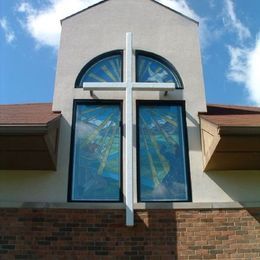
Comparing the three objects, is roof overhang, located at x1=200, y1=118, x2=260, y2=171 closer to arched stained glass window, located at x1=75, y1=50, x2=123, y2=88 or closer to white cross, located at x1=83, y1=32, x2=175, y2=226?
white cross, located at x1=83, y1=32, x2=175, y2=226

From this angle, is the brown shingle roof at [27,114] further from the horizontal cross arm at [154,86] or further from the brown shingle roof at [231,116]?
the brown shingle roof at [231,116]

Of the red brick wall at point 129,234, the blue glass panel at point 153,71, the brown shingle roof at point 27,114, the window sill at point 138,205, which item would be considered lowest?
the red brick wall at point 129,234

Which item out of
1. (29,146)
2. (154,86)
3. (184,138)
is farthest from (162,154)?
(29,146)

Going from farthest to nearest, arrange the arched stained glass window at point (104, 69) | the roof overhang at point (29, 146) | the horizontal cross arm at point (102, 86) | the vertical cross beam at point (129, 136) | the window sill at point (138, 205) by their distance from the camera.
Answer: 1. the arched stained glass window at point (104, 69)
2. the horizontal cross arm at point (102, 86)
3. the window sill at point (138, 205)
4. the vertical cross beam at point (129, 136)
5. the roof overhang at point (29, 146)

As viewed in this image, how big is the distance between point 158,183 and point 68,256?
6.18 feet

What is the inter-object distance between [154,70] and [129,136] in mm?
1798

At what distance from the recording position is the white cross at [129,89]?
7.06 m

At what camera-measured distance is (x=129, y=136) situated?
7.51 m

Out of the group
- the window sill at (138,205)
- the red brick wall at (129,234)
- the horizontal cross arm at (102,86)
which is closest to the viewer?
the red brick wall at (129,234)

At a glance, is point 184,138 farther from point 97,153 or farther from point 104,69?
point 104,69

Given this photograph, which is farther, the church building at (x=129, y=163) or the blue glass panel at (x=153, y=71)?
the blue glass panel at (x=153, y=71)

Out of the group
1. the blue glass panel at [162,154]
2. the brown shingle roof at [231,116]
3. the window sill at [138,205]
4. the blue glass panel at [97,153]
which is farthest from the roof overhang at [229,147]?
the blue glass panel at [97,153]

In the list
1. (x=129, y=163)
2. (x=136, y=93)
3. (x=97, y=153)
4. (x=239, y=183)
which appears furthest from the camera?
(x=136, y=93)

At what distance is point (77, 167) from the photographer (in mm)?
7605
